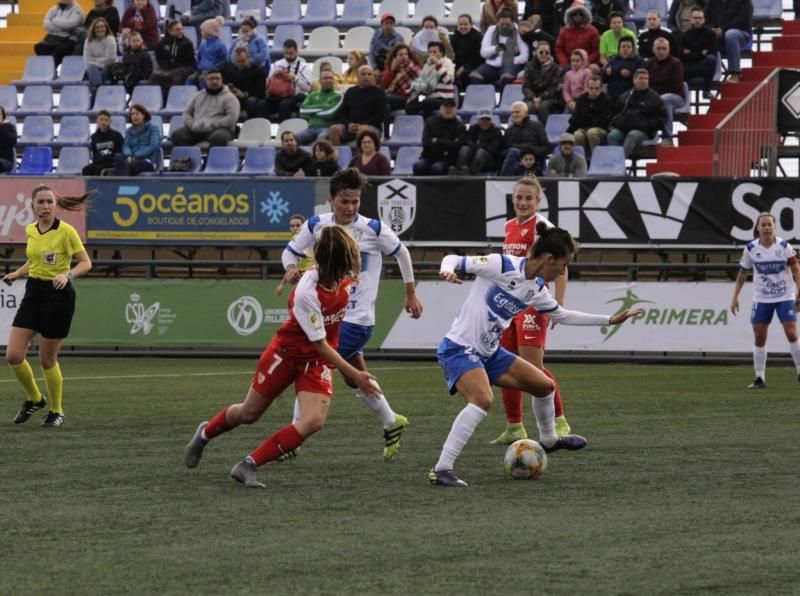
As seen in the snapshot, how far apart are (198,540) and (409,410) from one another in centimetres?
706

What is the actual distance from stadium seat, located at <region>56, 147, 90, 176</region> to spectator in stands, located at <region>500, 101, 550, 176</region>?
7.19 meters

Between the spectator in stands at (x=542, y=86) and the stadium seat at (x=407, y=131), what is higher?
the spectator in stands at (x=542, y=86)

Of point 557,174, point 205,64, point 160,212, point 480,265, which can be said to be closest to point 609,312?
point 557,174

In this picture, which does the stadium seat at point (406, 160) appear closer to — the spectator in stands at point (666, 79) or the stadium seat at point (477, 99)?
the stadium seat at point (477, 99)

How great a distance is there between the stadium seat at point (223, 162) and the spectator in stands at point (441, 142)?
3.07m

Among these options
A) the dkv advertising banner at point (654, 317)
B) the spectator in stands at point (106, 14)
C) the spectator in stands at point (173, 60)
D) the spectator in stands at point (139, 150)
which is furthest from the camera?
the spectator in stands at point (106, 14)

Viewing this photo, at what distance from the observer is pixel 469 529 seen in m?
7.60

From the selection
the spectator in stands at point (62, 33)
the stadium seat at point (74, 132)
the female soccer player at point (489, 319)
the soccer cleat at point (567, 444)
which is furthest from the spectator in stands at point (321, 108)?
the female soccer player at point (489, 319)

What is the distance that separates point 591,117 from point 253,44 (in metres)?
6.20

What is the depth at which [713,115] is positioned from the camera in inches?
933

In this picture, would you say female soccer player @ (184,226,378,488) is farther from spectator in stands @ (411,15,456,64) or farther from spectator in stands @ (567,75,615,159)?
spectator in stands @ (411,15,456,64)

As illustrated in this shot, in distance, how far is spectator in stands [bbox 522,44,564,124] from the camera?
23.5 meters

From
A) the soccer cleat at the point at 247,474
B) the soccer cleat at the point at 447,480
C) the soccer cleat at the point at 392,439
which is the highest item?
the soccer cleat at the point at 247,474

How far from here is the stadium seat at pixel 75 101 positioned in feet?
87.1
